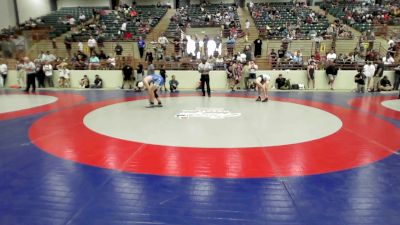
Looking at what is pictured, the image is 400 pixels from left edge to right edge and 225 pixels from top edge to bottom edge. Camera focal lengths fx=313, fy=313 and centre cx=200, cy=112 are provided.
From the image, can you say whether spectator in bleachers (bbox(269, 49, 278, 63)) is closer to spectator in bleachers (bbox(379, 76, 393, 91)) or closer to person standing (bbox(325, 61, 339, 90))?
person standing (bbox(325, 61, 339, 90))

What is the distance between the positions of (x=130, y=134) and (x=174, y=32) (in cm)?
1480

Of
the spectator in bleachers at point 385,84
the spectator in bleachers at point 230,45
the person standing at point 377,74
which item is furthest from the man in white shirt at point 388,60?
the spectator in bleachers at point 230,45

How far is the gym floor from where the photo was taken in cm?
371

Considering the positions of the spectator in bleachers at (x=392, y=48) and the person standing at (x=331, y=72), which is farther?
the spectator in bleachers at (x=392, y=48)

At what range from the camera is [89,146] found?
20.0ft

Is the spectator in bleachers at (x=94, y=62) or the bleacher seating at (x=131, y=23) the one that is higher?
the bleacher seating at (x=131, y=23)

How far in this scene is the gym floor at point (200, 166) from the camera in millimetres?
3711

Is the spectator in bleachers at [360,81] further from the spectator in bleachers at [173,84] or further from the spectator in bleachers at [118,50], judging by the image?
the spectator in bleachers at [118,50]

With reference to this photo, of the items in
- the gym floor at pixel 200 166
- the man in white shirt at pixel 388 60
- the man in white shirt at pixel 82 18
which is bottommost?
the gym floor at pixel 200 166

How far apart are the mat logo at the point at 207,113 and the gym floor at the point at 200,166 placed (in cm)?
3

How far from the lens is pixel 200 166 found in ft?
16.7

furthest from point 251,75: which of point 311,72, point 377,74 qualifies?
point 377,74

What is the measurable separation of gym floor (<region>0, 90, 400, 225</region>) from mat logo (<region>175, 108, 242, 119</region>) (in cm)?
3

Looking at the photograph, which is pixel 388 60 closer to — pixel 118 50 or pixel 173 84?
pixel 173 84
